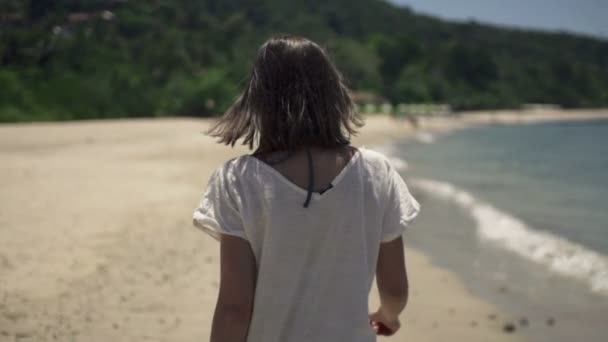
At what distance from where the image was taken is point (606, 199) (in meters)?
13.4

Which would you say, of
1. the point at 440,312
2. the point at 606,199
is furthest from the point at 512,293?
the point at 606,199

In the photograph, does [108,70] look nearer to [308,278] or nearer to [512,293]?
[512,293]

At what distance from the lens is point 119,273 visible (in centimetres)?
542

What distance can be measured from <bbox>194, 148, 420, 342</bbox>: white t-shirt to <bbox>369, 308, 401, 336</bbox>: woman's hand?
166mm

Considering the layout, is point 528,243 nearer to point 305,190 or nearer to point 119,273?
point 119,273

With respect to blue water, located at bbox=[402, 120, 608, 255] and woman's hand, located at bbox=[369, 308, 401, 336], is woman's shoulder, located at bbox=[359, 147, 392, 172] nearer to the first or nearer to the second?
woman's hand, located at bbox=[369, 308, 401, 336]

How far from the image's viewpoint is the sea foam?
6730 mm

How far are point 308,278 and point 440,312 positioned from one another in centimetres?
395

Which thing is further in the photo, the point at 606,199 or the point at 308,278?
the point at 606,199

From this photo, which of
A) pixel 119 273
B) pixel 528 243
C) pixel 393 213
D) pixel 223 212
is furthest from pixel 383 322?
pixel 528 243

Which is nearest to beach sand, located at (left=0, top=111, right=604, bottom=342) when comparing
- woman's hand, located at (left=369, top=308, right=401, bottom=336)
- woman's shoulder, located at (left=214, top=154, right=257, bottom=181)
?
woman's hand, located at (left=369, top=308, right=401, bottom=336)

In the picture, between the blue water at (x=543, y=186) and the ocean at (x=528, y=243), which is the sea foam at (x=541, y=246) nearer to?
the ocean at (x=528, y=243)

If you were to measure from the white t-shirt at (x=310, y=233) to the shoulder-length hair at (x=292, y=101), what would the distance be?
8 centimetres

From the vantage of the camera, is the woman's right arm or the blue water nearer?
the woman's right arm
